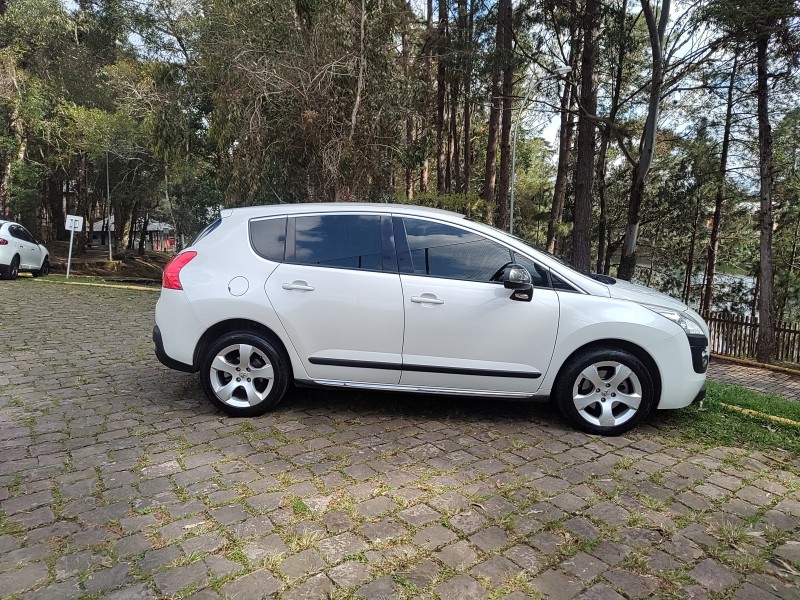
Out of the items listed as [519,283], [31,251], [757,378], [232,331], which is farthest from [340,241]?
[31,251]

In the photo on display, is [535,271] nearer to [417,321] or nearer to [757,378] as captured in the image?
[417,321]

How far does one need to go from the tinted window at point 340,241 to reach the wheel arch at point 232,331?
23.9 inches

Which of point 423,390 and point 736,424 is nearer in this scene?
point 423,390

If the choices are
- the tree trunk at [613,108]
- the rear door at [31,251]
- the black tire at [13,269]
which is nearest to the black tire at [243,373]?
A: the tree trunk at [613,108]

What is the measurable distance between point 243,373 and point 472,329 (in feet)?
5.88

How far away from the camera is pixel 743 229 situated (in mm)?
20938

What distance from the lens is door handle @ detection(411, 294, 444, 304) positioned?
3.93 m

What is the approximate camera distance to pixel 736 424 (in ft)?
14.1

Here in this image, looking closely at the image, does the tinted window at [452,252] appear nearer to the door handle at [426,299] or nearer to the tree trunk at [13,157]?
the door handle at [426,299]

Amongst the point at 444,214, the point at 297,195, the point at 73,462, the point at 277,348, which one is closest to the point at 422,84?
the point at 297,195

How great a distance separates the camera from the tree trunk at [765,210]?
1048cm

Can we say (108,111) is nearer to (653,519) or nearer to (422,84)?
(422,84)

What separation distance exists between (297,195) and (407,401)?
8.33m

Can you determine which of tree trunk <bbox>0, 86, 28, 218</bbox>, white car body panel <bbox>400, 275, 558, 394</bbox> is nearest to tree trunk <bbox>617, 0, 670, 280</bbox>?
white car body panel <bbox>400, 275, 558, 394</bbox>
